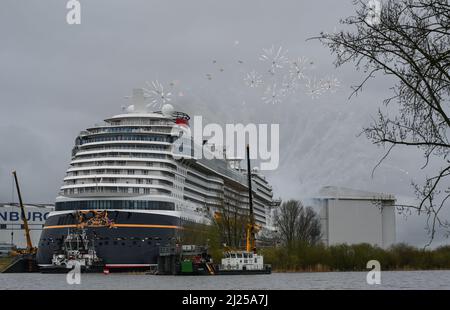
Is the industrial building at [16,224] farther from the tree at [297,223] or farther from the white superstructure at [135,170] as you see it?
the white superstructure at [135,170]

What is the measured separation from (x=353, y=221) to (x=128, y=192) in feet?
242

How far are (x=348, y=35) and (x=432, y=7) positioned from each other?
1085 mm

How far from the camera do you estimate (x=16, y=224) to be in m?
158

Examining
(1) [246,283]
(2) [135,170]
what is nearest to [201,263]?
(2) [135,170]

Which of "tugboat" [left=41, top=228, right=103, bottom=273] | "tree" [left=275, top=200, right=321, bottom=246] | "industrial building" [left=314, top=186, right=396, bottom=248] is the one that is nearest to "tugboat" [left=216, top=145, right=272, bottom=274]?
"tugboat" [left=41, top=228, right=103, bottom=273]

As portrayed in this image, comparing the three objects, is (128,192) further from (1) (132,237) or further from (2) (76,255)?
(2) (76,255)

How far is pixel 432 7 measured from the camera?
927 centimetres

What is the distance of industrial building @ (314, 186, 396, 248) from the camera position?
495 feet

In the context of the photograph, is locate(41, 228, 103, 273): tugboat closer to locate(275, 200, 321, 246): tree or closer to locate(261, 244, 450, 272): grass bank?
locate(261, 244, 450, 272): grass bank
